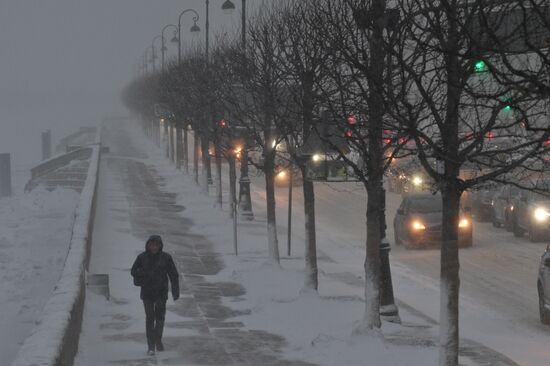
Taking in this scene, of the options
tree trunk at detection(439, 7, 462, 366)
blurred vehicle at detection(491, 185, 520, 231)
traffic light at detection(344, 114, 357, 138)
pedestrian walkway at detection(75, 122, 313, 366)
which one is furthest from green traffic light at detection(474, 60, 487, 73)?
blurred vehicle at detection(491, 185, 520, 231)

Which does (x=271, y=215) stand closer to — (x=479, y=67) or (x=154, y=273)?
(x=154, y=273)

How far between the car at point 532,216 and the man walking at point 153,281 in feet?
53.5

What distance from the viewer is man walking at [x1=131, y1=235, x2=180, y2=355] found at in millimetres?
15805

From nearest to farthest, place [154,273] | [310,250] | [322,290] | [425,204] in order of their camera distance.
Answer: [154,273] < [310,250] < [322,290] < [425,204]

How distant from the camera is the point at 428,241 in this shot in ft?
101

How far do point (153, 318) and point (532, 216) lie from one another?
17.8 m

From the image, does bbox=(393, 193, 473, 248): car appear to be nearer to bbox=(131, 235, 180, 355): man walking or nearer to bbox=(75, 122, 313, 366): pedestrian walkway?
bbox=(75, 122, 313, 366): pedestrian walkway

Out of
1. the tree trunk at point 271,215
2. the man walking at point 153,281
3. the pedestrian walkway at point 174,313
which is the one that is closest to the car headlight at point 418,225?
the tree trunk at point 271,215

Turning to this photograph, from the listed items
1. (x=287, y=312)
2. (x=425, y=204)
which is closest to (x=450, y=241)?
(x=287, y=312)

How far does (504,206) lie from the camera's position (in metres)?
35.2

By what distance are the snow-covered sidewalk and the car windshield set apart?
3.76 m

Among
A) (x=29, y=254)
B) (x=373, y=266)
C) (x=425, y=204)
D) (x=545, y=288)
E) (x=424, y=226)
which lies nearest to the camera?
(x=373, y=266)

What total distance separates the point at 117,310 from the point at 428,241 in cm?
1272

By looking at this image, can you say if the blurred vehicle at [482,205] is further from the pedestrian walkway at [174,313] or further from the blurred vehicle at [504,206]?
the pedestrian walkway at [174,313]
